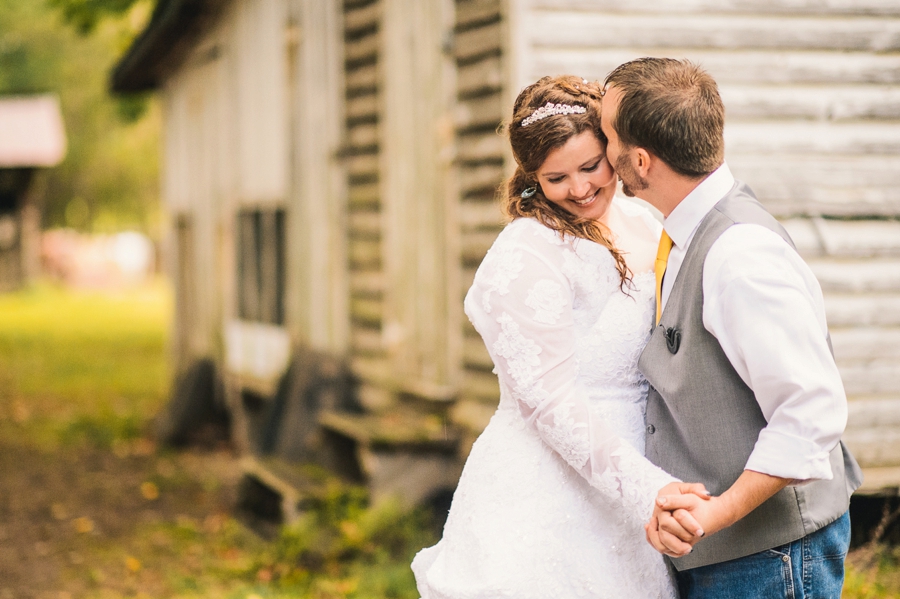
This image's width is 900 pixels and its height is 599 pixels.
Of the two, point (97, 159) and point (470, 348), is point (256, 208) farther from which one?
point (97, 159)

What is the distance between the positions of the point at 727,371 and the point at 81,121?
38107 millimetres

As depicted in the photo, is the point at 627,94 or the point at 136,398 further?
the point at 136,398

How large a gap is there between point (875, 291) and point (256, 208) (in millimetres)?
5703

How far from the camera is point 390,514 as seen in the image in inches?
228

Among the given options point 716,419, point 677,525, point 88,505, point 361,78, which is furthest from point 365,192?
point 677,525

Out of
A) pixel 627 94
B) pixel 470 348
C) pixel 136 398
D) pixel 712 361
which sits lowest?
pixel 136 398

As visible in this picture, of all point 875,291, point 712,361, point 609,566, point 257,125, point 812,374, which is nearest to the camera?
point 812,374

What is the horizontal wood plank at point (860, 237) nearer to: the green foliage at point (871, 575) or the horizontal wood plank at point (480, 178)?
the green foliage at point (871, 575)

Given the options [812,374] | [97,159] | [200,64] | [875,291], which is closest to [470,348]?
[875,291]

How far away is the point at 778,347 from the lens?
75.0 inches

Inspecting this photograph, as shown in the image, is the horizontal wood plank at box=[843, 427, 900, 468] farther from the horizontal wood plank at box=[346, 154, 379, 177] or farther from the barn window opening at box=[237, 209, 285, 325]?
the barn window opening at box=[237, 209, 285, 325]

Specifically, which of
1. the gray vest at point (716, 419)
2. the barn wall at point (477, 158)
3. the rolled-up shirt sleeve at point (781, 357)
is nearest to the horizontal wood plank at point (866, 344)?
the barn wall at point (477, 158)

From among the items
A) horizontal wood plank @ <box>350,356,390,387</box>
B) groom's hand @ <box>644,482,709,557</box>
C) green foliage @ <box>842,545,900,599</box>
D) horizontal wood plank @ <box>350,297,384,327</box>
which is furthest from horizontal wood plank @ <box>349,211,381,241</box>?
groom's hand @ <box>644,482,709,557</box>

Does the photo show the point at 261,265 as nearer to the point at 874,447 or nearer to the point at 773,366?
the point at 874,447
